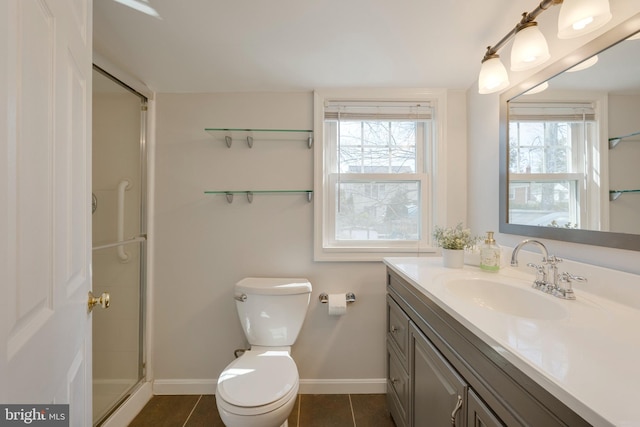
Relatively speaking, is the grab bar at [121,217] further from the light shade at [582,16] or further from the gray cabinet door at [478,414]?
the light shade at [582,16]

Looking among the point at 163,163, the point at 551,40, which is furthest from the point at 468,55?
the point at 163,163

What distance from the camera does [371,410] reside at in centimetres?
161

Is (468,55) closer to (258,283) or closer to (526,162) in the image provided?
(526,162)

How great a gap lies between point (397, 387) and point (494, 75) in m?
1.60

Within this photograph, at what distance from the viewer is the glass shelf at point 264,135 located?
1719 mm

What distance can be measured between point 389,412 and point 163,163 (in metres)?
2.12

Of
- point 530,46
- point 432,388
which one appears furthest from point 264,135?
point 432,388

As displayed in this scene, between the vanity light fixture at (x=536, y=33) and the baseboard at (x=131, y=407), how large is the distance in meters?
2.57

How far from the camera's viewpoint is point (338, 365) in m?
1.77

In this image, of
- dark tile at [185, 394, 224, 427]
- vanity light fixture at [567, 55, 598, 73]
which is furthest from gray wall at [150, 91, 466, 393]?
vanity light fixture at [567, 55, 598, 73]

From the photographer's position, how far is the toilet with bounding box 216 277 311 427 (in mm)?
1096

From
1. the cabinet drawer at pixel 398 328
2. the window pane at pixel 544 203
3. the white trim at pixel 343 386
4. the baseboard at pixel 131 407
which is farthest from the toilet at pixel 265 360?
the window pane at pixel 544 203

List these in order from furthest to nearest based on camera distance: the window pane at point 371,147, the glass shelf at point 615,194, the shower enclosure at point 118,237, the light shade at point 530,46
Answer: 1. the window pane at point 371,147
2. the shower enclosure at point 118,237
3. the light shade at point 530,46
4. the glass shelf at point 615,194

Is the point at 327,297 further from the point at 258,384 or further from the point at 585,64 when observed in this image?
the point at 585,64
